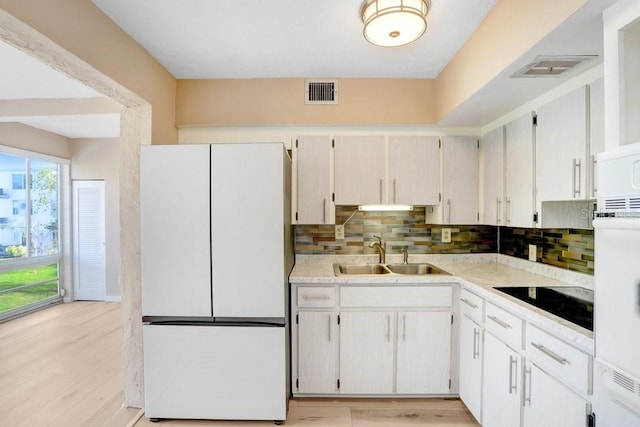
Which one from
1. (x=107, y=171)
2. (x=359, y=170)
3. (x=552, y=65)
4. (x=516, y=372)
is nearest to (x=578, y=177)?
(x=552, y=65)

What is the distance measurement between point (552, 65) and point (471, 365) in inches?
73.4

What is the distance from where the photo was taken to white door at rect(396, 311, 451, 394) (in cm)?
228

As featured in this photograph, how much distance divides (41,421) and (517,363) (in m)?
3.06

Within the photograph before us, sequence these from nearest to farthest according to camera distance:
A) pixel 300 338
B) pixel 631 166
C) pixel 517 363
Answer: pixel 631 166 < pixel 517 363 < pixel 300 338

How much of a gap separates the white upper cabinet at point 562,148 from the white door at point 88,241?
5796 millimetres

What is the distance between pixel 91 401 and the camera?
2350 millimetres

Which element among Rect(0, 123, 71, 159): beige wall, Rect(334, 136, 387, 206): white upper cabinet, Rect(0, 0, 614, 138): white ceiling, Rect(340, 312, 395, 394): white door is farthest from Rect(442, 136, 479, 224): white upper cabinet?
Rect(0, 123, 71, 159): beige wall

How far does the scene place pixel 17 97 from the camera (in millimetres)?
3207

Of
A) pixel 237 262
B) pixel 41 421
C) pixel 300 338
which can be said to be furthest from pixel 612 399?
pixel 41 421

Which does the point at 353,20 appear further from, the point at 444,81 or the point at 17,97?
the point at 17,97

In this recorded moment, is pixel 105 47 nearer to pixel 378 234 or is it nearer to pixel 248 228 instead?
pixel 248 228

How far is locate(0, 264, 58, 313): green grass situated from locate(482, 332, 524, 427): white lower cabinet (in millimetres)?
5702

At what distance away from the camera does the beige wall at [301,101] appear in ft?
8.67

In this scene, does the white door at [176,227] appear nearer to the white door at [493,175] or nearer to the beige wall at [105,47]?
the beige wall at [105,47]
